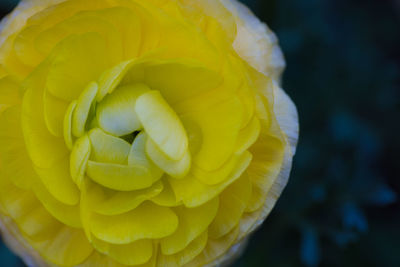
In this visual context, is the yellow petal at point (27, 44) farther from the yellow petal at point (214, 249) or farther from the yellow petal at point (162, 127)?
the yellow petal at point (214, 249)

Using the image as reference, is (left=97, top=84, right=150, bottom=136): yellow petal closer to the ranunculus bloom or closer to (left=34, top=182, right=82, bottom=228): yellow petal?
the ranunculus bloom

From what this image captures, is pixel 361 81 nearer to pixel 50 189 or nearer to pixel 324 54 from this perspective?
pixel 324 54

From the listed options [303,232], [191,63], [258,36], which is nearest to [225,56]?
[191,63]

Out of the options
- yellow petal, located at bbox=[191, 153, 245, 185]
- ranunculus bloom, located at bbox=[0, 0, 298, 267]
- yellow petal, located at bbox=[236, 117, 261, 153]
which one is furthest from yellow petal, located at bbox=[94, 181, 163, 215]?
yellow petal, located at bbox=[236, 117, 261, 153]

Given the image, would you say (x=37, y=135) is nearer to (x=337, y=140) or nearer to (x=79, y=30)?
(x=79, y=30)

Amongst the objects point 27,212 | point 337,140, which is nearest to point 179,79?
point 27,212

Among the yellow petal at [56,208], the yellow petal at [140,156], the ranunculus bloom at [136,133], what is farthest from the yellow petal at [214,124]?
the yellow petal at [56,208]
